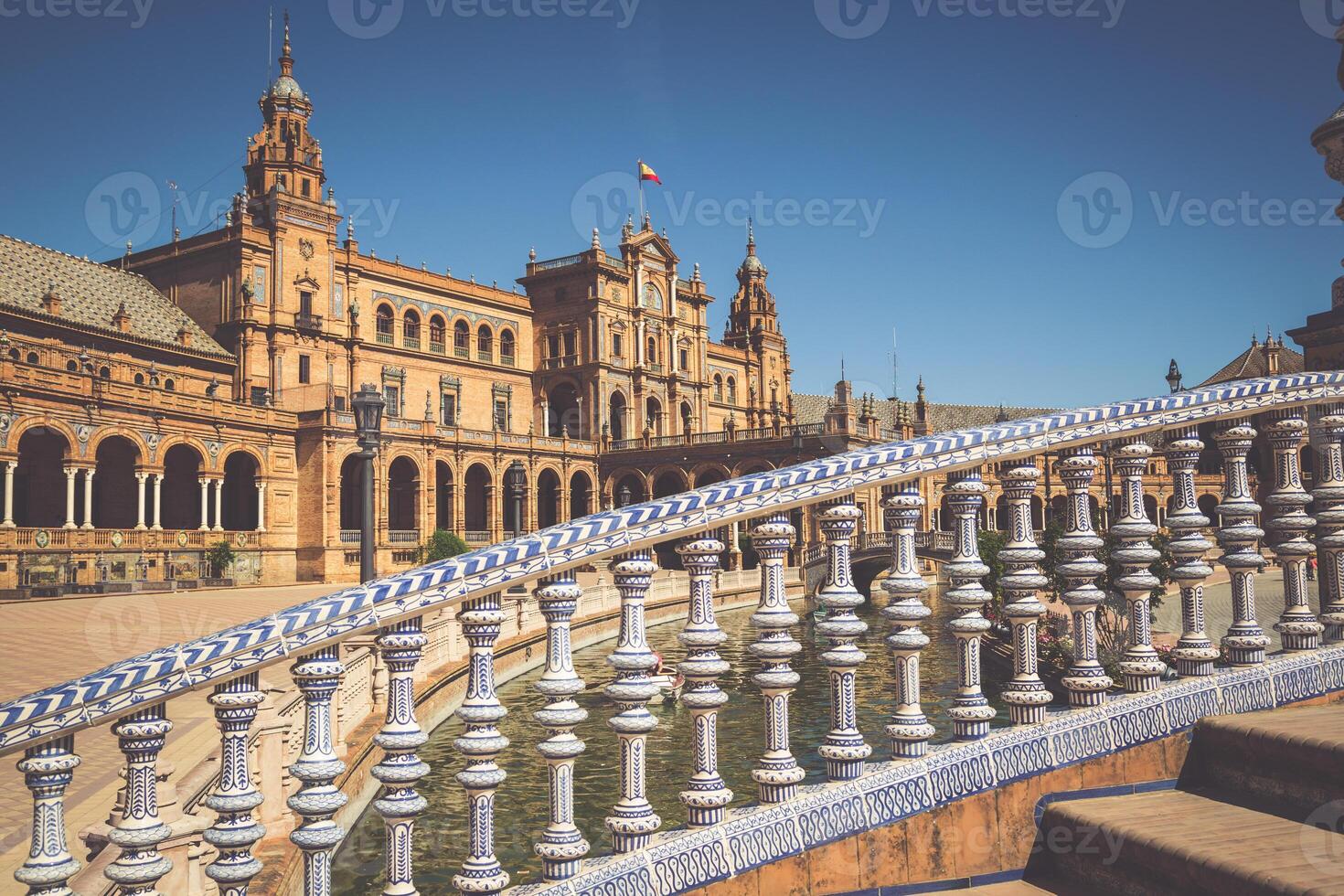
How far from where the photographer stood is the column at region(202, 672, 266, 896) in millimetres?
2496

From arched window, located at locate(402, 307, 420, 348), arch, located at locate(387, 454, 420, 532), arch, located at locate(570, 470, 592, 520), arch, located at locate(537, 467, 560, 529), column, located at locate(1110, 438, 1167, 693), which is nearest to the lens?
column, located at locate(1110, 438, 1167, 693)

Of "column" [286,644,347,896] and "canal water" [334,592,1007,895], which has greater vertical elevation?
"column" [286,644,347,896]

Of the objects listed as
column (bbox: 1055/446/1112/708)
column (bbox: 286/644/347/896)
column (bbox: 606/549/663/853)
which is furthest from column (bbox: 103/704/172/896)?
column (bbox: 1055/446/1112/708)

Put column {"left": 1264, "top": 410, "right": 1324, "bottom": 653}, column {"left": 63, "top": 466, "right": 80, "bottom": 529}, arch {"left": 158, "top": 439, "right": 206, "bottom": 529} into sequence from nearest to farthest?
column {"left": 1264, "top": 410, "right": 1324, "bottom": 653} < column {"left": 63, "top": 466, "right": 80, "bottom": 529} < arch {"left": 158, "top": 439, "right": 206, "bottom": 529}

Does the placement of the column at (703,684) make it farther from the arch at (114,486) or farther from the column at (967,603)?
the arch at (114,486)

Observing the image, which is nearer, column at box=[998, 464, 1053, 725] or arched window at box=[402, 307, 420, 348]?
column at box=[998, 464, 1053, 725]

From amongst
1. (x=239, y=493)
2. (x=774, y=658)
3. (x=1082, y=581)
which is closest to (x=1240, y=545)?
(x=1082, y=581)

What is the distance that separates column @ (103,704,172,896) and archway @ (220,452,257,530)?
38.9 meters

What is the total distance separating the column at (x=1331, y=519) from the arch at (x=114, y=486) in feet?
119

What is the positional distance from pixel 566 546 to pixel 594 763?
29.6ft

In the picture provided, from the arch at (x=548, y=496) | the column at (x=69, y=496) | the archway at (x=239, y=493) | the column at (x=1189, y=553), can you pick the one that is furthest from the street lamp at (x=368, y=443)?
the arch at (x=548, y=496)

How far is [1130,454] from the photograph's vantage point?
3760mm

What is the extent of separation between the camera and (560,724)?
284 cm

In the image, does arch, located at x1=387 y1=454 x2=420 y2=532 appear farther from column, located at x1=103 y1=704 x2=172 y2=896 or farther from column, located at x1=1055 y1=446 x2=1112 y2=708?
column, located at x1=103 y1=704 x2=172 y2=896
